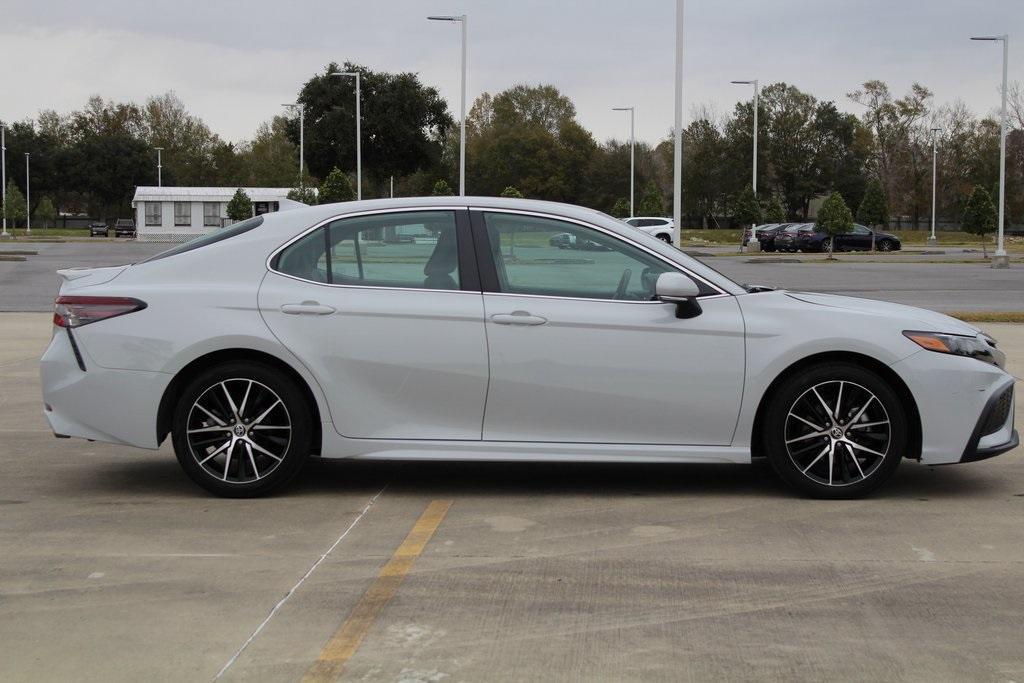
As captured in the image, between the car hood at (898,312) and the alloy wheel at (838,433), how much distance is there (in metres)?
0.46

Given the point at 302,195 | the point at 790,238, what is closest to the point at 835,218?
the point at 790,238

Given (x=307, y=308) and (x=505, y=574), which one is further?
(x=307, y=308)

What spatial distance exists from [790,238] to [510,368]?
166 ft

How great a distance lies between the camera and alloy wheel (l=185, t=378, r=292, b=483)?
6527mm

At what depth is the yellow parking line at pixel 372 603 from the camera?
4.13 meters

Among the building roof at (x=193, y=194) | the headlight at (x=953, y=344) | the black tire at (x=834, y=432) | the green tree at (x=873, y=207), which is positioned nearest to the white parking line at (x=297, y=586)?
the black tire at (x=834, y=432)

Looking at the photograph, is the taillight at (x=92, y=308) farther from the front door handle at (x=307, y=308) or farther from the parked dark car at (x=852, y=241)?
the parked dark car at (x=852, y=241)

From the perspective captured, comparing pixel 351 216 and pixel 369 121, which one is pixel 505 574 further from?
pixel 369 121

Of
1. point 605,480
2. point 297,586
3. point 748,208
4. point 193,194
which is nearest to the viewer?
point 297,586

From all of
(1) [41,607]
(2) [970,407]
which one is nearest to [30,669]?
(1) [41,607]

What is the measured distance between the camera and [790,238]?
182ft

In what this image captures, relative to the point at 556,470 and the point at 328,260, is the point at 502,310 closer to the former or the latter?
the point at 328,260

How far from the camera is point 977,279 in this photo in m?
30.9

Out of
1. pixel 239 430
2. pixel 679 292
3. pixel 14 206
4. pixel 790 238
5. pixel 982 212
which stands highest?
pixel 14 206
